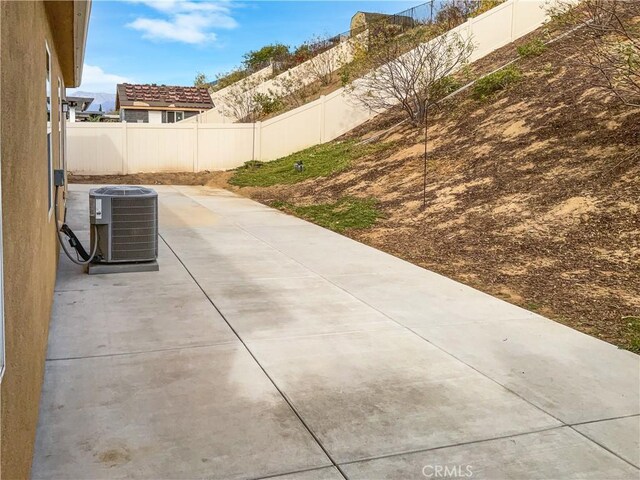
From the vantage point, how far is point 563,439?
3.73m

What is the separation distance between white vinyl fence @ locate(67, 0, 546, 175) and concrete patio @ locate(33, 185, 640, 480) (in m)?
15.2

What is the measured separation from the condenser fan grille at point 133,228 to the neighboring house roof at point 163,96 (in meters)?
30.6

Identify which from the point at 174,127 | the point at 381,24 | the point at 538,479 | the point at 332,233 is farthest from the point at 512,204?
the point at 381,24

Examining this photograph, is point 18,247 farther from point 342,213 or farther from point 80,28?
point 342,213

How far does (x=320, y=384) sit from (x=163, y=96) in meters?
36.6

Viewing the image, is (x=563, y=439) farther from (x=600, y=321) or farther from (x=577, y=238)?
(x=577, y=238)

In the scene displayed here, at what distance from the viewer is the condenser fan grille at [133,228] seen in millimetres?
7574

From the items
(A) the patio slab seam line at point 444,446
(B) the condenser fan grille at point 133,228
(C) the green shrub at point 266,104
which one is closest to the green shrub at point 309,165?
(C) the green shrub at point 266,104

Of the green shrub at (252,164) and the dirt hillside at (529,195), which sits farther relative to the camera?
the green shrub at (252,164)

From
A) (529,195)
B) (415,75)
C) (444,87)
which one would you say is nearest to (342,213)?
(529,195)

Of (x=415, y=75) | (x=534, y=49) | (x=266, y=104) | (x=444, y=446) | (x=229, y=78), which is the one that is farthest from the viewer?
(x=229, y=78)

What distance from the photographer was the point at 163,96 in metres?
38.2

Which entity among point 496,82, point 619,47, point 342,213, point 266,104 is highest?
point 266,104

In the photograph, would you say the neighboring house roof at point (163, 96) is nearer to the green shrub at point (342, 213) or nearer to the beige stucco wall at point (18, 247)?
the green shrub at point (342, 213)
